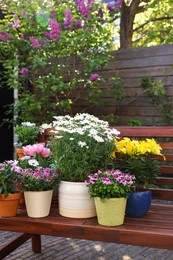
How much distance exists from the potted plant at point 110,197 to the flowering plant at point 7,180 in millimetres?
393

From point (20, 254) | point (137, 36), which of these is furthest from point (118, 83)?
point (137, 36)

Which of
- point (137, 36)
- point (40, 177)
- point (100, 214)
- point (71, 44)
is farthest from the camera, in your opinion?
point (137, 36)

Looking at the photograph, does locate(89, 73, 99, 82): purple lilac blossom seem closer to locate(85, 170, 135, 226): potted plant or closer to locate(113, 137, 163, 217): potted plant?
locate(113, 137, 163, 217): potted plant

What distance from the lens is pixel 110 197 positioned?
1.60 meters

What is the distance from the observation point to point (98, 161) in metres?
1.84

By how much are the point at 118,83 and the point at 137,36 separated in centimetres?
461

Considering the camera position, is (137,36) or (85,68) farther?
(137,36)

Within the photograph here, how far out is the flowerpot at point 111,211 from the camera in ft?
5.20

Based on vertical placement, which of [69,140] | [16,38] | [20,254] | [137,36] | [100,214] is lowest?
[20,254]

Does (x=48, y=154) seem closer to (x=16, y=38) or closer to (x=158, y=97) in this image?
(x=158, y=97)

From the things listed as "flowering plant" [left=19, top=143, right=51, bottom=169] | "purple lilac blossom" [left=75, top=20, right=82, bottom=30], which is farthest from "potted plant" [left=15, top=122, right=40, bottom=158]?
"purple lilac blossom" [left=75, top=20, right=82, bottom=30]

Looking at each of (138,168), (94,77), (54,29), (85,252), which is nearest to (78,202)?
(138,168)

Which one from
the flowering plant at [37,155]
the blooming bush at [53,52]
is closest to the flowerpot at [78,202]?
the flowering plant at [37,155]

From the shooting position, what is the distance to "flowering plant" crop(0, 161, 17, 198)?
171 centimetres
